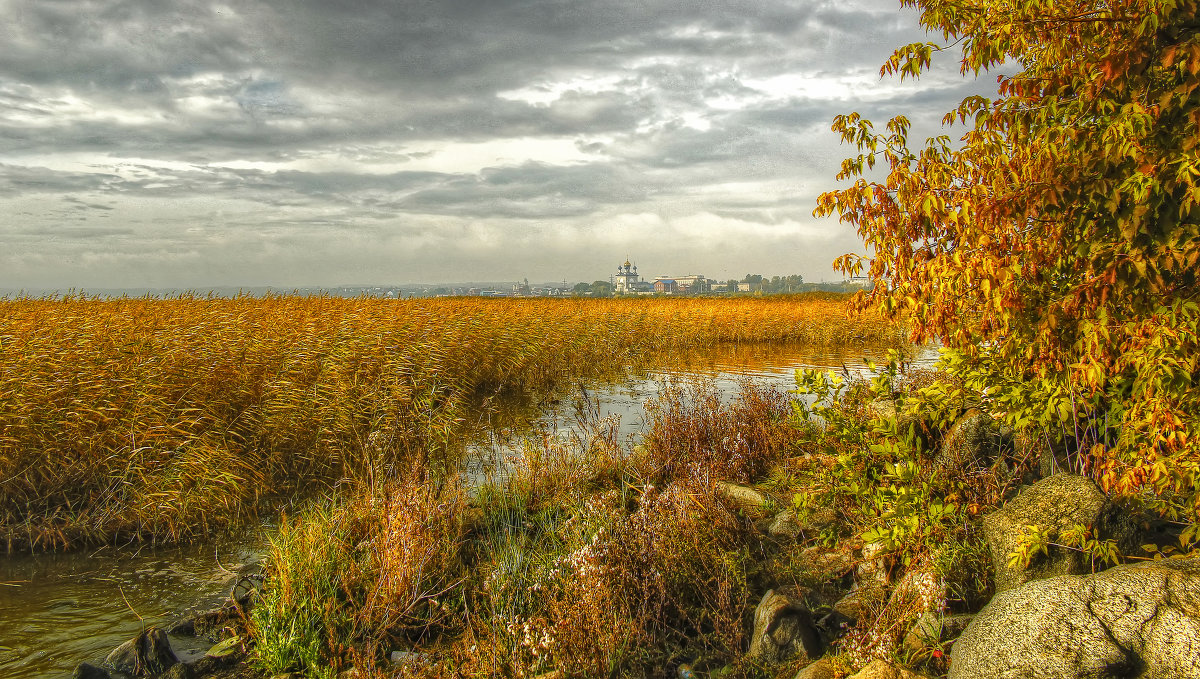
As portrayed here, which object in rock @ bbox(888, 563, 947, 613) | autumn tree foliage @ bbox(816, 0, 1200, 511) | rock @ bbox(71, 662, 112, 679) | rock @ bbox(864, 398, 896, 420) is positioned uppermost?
autumn tree foliage @ bbox(816, 0, 1200, 511)

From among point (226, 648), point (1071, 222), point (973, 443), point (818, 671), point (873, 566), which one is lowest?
point (226, 648)

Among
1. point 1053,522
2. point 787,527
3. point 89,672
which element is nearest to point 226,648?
point 89,672

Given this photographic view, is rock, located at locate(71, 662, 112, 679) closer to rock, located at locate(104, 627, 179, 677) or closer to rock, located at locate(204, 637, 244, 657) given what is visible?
rock, located at locate(104, 627, 179, 677)

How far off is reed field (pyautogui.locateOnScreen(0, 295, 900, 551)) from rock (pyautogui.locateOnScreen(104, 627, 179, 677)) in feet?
7.97

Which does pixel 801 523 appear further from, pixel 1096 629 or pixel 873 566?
pixel 1096 629

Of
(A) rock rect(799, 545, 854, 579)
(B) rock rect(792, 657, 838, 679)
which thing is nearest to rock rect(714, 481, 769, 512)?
(A) rock rect(799, 545, 854, 579)

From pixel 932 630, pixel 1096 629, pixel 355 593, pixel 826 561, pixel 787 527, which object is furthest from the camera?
pixel 787 527

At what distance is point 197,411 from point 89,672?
4.64 meters

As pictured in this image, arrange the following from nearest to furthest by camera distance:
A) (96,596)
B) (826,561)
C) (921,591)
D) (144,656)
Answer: (921,591) < (144,656) < (826,561) < (96,596)

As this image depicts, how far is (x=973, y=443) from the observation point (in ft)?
18.7

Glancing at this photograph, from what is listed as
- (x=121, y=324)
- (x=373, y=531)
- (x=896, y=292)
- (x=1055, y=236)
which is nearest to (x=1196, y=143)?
(x=1055, y=236)

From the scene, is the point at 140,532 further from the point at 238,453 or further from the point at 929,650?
the point at 929,650

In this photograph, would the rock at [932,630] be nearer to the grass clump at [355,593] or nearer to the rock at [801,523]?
the rock at [801,523]

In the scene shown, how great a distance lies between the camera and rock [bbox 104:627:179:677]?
468 cm
